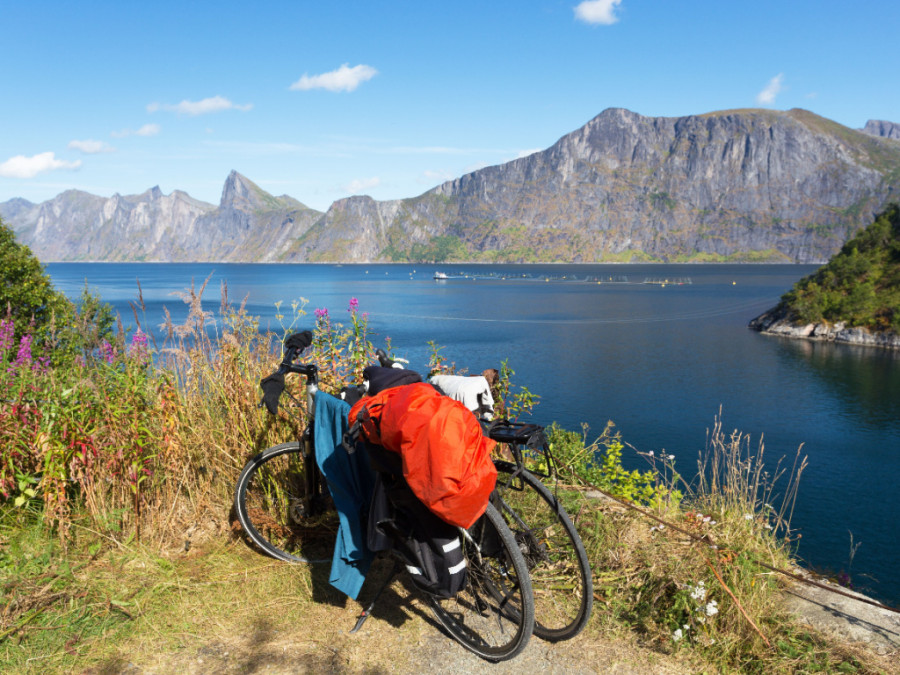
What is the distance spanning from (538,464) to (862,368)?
52473 mm

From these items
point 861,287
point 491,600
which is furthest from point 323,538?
point 861,287

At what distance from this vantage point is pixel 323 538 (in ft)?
14.0

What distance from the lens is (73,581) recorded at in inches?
141

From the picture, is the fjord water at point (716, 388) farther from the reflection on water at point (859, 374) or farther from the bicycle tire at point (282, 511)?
the bicycle tire at point (282, 511)

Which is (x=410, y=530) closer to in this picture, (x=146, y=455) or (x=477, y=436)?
(x=477, y=436)

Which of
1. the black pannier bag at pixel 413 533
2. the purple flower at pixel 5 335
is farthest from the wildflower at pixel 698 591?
the purple flower at pixel 5 335

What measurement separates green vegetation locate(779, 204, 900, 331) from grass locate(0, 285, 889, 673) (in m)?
68.2

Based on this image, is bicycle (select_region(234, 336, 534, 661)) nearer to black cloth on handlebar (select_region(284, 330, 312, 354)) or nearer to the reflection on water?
black cloth on handlebar (select_region(284, 330, 312, 354))

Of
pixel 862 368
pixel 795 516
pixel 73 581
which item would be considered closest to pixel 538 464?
pixel 73 581

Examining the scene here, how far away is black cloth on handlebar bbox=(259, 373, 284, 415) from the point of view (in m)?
3.63

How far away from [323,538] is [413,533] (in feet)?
5.09

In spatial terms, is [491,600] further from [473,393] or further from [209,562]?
[209,562]

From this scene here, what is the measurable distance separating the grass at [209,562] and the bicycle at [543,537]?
178 millimetres

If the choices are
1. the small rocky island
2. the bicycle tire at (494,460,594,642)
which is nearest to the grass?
the bicycle tire at (494,460,594,642)
